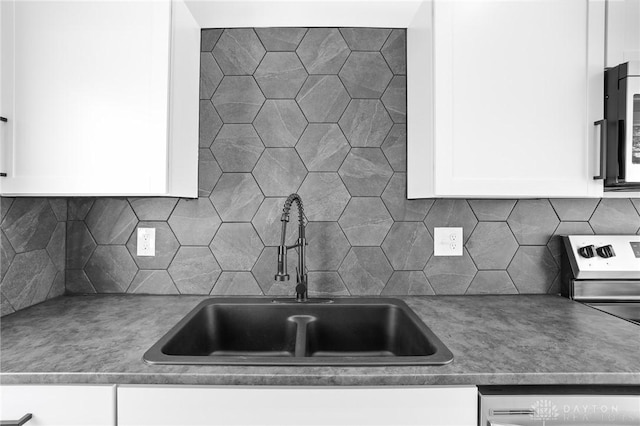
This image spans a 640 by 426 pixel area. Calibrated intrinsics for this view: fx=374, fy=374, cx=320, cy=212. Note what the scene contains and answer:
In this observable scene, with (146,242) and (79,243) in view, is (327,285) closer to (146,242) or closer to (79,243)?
(146,242)

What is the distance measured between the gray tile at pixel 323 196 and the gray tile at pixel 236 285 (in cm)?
38

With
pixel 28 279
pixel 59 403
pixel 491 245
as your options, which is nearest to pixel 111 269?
pixel 28 279

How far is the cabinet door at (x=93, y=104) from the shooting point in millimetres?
1265

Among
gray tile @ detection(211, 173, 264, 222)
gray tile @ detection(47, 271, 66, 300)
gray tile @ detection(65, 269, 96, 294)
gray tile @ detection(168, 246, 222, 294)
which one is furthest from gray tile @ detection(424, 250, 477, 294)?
gray tile @ detection(47, 271, 66, 300)

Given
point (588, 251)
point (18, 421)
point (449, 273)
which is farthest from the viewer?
point (449, 273)

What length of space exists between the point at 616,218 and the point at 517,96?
0.82 metres

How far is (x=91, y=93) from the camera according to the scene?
1.27m

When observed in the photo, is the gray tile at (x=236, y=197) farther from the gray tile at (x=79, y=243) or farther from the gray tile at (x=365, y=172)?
the gray tile at (x=79, y=243)

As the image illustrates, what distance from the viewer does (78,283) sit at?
1669 mm

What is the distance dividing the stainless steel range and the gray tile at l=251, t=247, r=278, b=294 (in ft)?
3.92

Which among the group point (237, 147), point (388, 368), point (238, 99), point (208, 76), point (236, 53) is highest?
point (236, 53)

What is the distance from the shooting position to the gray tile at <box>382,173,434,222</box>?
1.66 metres

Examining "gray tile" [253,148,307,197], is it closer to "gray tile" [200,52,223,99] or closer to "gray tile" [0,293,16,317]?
"gray tile" [200,52,223,99]

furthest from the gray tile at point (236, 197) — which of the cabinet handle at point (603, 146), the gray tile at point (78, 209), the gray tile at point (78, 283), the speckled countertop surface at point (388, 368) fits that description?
the cabinet handle at point (603, 146)
